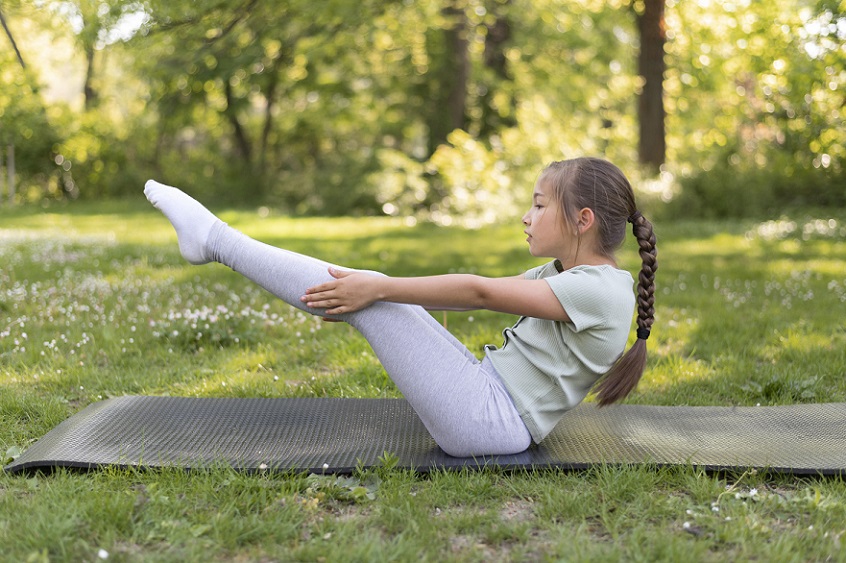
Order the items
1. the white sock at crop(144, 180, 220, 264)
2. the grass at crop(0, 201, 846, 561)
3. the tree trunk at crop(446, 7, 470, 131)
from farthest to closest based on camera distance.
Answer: the tree trunk at crop(446, 7, 470, 131) < the white sock at crop(144, 180, 220, 264) < the grass at crop(0, 201, 846, 561)

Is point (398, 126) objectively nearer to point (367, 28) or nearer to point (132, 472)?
point (367, 28)

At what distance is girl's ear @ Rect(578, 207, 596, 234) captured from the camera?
9.68 ft

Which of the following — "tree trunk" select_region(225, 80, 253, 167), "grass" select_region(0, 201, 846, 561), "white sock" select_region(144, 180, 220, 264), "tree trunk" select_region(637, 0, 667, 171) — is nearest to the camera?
"grass" select_region(0, 201, 846, 561)

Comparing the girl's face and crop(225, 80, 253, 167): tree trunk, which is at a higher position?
crop(225, 80, 253, 167): tree trunk

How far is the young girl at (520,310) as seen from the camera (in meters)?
2.84

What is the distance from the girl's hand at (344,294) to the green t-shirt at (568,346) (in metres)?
0.59

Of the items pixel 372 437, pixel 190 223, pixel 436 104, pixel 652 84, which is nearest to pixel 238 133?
pixel 436 104

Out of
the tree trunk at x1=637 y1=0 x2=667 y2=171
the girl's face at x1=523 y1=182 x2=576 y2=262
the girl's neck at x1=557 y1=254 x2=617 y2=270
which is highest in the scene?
the tree trunk at x1=637 y1=0 x2=667 y2=171

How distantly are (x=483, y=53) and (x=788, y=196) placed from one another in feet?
26.4

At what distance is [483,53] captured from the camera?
1961cm

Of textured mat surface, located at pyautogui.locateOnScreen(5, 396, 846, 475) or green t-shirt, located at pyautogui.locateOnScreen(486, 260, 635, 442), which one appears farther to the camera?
textured mat surface, located at pyautogui.locateOnScreen(5, 396, 846, 475)

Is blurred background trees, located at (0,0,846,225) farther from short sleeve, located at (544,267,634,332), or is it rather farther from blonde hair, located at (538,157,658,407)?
short sleeve, located at (544,267,634,332)

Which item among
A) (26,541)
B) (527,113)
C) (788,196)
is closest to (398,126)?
(527,113)

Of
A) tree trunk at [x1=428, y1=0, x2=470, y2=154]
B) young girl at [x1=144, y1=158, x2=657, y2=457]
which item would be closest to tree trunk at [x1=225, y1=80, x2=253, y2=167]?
tree trunk at [x1=428, y1=0, x2=470, y2=154]
